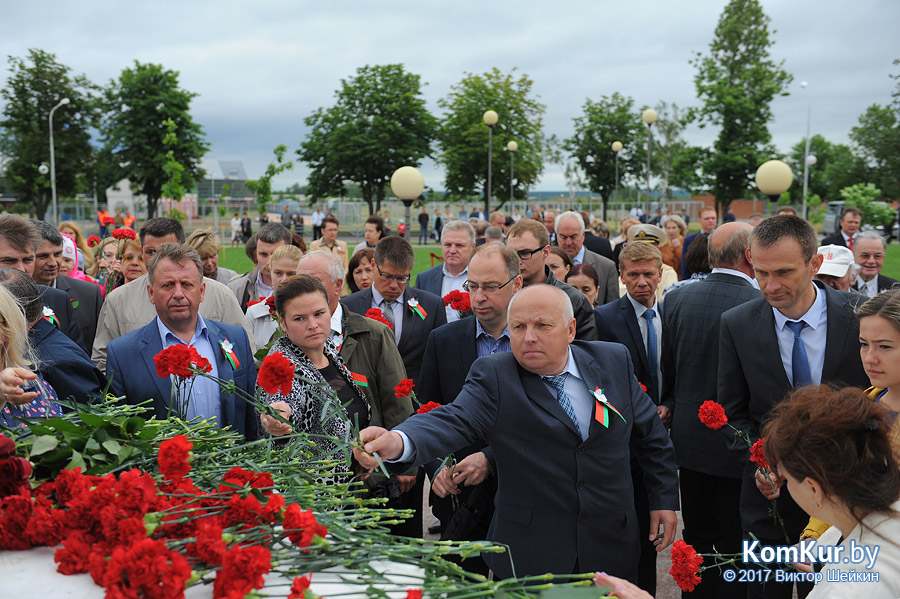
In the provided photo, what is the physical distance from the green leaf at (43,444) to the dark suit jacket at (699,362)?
11.7 feet

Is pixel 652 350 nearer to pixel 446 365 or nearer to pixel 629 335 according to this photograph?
pixel 629 335

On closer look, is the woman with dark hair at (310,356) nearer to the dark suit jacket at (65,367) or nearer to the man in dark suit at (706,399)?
the dark suit jacket at (65,367)

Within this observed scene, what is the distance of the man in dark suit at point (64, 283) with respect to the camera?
5609mm

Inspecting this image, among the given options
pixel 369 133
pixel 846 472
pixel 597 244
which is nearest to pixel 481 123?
pixel 369 133

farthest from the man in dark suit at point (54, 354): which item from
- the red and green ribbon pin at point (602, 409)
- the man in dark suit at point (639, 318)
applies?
the man in dark suit at point (639, 318)

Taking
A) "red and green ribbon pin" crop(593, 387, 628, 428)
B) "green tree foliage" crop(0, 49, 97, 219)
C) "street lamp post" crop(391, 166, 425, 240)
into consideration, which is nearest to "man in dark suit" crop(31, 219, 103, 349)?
"red and green ribbon pin" crop(593, 387, 628, 428)

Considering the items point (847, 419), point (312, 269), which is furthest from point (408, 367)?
point (847, 419)

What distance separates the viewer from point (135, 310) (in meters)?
5.25

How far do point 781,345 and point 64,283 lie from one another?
197 inches

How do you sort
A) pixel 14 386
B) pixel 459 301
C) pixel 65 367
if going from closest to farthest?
pixel 14 386, pixel 65 367, pixel 459 301

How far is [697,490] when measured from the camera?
4828 millimetres

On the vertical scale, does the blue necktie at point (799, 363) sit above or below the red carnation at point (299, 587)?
above

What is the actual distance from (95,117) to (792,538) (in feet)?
193

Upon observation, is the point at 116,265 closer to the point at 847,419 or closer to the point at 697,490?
the point at 697,490
